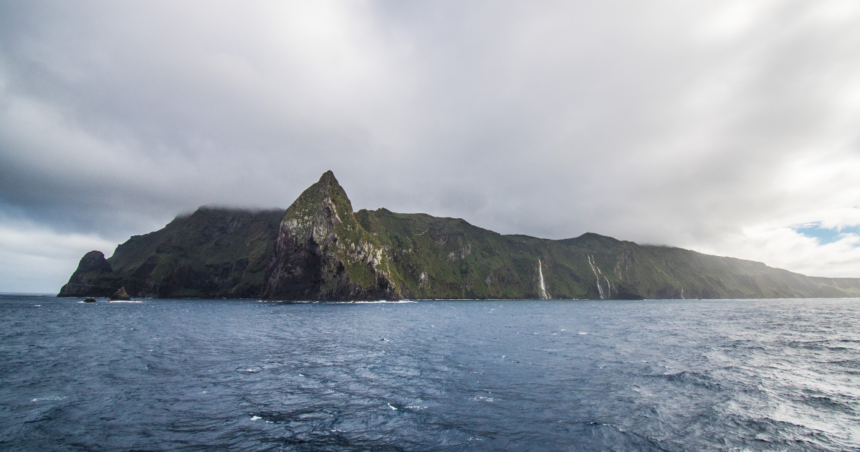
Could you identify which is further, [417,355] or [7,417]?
[417,355]

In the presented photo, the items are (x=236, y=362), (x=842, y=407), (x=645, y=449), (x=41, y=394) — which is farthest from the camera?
(x=236, y=362)

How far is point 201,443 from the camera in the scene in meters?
17.7

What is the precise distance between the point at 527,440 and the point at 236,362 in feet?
103

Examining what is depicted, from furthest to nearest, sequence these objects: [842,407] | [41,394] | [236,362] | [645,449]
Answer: [236,362], [41,394], [842,407], [645,449]

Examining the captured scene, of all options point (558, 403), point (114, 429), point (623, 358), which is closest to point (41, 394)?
point (114, 429)

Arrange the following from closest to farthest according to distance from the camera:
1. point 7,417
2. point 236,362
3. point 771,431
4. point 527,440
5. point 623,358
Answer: point 527,440, point 771,431, point 7,417, point 236,362, point 623,358

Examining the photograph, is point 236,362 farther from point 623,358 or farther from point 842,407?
point 842,407

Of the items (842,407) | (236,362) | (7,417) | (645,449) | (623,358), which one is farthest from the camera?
(623,358)

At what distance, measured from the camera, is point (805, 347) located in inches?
1858

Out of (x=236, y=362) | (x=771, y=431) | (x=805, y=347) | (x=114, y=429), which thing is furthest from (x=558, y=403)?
(x=805, y=347)

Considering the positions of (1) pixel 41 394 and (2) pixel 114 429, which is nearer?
(2) pixel 114 429

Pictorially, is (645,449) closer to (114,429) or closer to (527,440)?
(527,440)

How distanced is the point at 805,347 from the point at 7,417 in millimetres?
78592

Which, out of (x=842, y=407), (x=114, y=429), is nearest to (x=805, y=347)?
(x=842, y=407)
